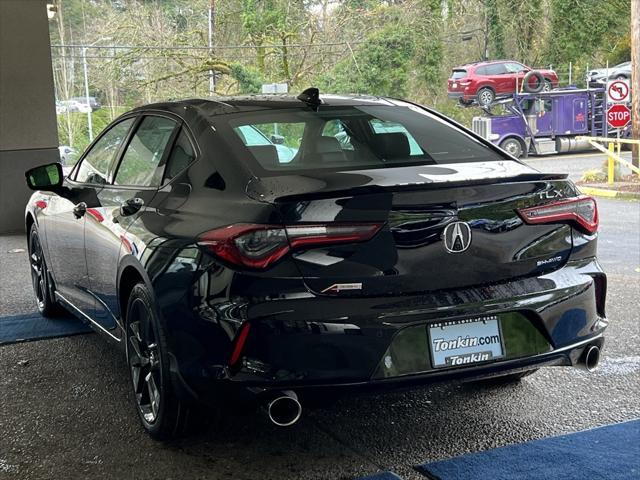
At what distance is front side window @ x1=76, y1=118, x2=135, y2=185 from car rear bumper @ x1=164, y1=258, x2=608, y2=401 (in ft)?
5.45

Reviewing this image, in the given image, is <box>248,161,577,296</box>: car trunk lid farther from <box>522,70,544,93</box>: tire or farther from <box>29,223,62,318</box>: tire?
<box>522,70,544,93</box>: tire

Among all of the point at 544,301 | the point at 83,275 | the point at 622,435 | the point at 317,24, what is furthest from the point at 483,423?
the point at 317,24

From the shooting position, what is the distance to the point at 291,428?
148 inches

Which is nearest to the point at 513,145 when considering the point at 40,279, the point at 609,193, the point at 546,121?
the point at 546,121

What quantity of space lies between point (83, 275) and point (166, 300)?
1.44m

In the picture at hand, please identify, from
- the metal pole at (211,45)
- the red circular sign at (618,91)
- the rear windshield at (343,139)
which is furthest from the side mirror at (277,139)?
the metal pole at (211,45)

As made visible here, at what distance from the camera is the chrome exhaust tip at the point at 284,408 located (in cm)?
294

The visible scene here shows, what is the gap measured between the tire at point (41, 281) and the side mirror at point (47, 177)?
81 cm

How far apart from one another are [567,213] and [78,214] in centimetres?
257

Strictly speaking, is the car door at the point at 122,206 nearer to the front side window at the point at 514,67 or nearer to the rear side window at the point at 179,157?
the rear side window at the point at 179,157

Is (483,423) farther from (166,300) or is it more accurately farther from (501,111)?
(501,111)

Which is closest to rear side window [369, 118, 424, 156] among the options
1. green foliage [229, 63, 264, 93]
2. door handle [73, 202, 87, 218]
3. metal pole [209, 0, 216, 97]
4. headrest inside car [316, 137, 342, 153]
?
headrest inside car [316, 137, 342, 153]

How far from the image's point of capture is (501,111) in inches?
906

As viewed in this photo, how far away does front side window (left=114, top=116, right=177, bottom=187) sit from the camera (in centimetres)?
388
